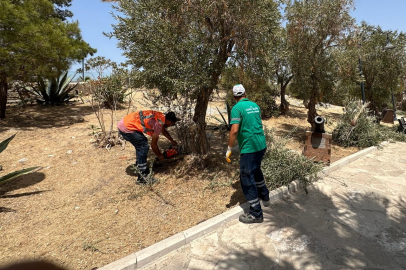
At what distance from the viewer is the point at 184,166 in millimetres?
4590

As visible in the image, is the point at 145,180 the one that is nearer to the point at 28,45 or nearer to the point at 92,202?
the point at 92,202

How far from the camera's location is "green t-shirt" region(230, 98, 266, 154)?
10.0 ft

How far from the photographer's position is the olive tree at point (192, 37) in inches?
141

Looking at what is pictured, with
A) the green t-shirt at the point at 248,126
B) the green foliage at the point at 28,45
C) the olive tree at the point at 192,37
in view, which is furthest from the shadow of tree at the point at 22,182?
the green t-shirt at the point at 248,126

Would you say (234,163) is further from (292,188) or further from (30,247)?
(30,247)

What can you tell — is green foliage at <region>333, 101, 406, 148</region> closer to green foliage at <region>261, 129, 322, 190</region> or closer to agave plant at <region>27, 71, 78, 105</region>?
green foliage at <region>261, 129, 322, 190</region>

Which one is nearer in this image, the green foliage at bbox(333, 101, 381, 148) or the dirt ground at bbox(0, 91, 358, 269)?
the dirt ground at bbox(0, 91, 358, 269)

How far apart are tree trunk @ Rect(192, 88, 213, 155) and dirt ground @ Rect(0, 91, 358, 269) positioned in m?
0.42

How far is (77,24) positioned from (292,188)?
29.3 feet

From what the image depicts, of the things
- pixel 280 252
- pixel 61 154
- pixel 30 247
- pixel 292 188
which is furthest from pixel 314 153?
pixel 61 154

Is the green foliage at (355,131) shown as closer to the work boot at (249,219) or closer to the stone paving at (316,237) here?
the stone paving at (316,237)

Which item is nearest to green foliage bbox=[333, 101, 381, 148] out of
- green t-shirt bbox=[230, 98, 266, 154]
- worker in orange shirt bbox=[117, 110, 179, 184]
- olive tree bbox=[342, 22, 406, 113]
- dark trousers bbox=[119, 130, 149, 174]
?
olive tree bbox=[342, 22, 406, 113]

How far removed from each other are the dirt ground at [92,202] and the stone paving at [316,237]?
501 millimetres

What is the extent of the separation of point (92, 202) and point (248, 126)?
262 cm
